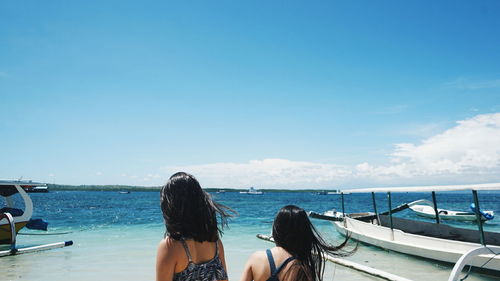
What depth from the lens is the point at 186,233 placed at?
8.04ft

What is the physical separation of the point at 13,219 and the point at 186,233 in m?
14.3

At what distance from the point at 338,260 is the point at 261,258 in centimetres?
836

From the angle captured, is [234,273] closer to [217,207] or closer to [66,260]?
[66,260]

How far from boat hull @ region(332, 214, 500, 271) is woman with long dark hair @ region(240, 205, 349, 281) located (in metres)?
5.56

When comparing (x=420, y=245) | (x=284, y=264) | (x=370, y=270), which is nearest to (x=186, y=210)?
(x=284, y=264)

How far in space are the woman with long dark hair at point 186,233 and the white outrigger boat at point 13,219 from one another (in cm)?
1273

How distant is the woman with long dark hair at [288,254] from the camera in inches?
103

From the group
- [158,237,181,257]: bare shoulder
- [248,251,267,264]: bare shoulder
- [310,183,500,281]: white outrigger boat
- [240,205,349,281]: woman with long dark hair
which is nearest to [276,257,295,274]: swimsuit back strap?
[240,205,349,281]: woman with long dark hair

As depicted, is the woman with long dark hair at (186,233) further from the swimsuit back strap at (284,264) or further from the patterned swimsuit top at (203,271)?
the swimsuit back strap at (284,264)

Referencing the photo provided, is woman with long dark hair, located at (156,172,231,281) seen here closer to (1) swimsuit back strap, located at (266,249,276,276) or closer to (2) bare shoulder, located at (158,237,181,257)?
(2) bare shoulder, located at (158,237,181,257)

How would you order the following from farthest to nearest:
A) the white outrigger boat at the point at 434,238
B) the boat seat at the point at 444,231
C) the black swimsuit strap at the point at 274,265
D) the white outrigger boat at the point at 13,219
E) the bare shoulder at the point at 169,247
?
the white outrigger boat at the point at 13,219 → the boat seat at the point at 444,231 → the white outrigger boat at the point at 434,238 → the black swimsuit strap at the point at 274,265 → the bare shoulder at the point at 169,247

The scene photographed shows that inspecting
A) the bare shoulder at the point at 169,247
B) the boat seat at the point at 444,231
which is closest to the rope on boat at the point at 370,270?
the boat seat at the point at 444,231

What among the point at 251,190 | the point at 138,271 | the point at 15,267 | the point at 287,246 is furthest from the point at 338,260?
the point at 251,190

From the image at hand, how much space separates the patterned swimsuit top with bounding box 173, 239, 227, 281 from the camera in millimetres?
2441
